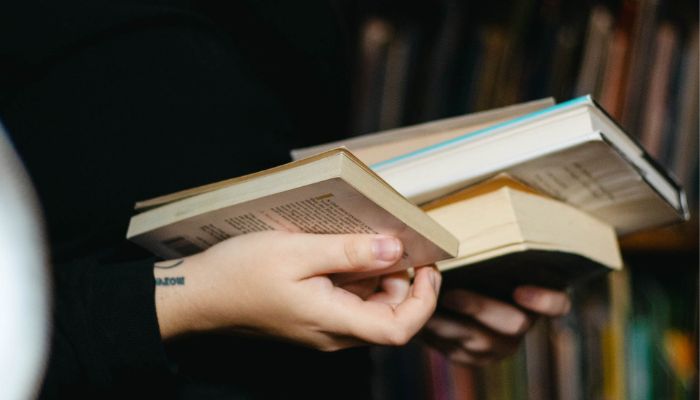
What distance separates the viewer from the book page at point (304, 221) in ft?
1.19

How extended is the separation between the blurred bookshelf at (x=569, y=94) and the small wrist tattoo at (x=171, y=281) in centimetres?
64

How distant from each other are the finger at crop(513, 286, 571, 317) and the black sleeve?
37cm

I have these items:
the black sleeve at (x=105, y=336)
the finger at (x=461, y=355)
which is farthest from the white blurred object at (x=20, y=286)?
the finger at (x=461, y=355)

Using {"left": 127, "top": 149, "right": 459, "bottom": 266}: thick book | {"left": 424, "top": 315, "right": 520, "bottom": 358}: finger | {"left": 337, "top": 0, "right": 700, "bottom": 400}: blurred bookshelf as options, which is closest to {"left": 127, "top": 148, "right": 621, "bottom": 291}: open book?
{"left": 127, "top": 149, "right": 459, "bottom": 266}: thick book

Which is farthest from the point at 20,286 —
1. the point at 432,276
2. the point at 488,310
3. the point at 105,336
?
the point at 488,310

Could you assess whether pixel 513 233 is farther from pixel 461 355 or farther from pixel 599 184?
pixel 461 355

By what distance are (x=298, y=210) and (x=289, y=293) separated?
6 cm

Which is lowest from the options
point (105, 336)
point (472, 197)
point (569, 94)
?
point (105, 336)

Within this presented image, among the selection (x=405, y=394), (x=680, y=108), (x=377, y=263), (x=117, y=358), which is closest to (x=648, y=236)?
(x=680, y=108)

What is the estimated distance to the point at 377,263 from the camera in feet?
1.30

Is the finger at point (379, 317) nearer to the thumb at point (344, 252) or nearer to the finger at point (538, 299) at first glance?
the thumb at point (344, 252)

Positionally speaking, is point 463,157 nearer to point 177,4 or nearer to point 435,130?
point 435,130

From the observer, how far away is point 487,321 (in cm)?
63

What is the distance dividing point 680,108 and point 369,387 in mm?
780
